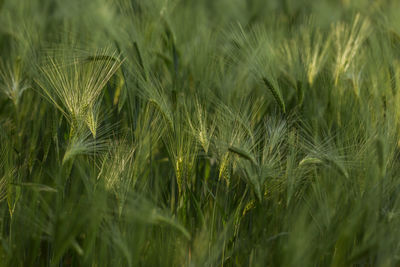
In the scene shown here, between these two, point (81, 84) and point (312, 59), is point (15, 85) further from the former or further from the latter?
point (312, 59)

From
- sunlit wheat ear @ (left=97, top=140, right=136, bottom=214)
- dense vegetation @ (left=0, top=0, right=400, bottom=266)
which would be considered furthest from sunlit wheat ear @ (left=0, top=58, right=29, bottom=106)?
sunlit wheat ear @ (left=97, top=140, right=136, bottom=214)

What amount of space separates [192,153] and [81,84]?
259 mm

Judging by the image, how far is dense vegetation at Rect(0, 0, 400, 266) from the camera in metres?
0.86

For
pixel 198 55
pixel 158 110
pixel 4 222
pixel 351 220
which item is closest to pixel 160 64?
pixel 198 55

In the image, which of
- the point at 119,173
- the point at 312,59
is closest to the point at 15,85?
the point at 119,173

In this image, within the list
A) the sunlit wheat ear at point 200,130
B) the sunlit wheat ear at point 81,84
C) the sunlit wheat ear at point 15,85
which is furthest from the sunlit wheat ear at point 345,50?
the sunlit wheat ear at point 15,85

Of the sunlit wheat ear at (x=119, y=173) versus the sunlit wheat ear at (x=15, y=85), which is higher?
the sunlit wheat ear at (x=15, y=85)

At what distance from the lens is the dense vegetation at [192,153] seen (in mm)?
860

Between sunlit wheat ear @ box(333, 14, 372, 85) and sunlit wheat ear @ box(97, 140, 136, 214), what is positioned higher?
sunlit wheat ear @ box(333, 14, 372, 85)

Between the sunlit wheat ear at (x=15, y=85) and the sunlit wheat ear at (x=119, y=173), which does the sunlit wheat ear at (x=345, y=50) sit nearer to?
the sunlit wheat ear at (x=119, y=173)

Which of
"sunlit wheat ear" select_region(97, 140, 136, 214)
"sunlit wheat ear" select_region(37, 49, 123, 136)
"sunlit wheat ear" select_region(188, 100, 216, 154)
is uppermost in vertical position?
"sunlit wheat ear" select_region(37, 49, 123, 136)

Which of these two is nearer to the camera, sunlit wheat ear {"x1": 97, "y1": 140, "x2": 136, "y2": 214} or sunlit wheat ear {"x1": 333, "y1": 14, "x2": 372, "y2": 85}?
sunlit wheat ear {"x1": 97, "y1": 140, "x2": 136, "y2": 214}

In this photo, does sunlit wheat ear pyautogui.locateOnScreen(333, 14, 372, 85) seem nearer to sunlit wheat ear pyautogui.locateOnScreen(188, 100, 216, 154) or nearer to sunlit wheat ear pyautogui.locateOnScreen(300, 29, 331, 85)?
sunlit wheat ear pyautogui.locateOnScreen(300, 29, 331, 85)

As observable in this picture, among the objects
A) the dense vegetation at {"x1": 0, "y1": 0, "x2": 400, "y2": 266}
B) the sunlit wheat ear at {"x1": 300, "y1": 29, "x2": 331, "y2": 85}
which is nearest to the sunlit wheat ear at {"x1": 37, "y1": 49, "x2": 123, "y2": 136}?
the dense vegetation at {"x1": 0, "y1": 0, "x2": 400, "y2": 266}
